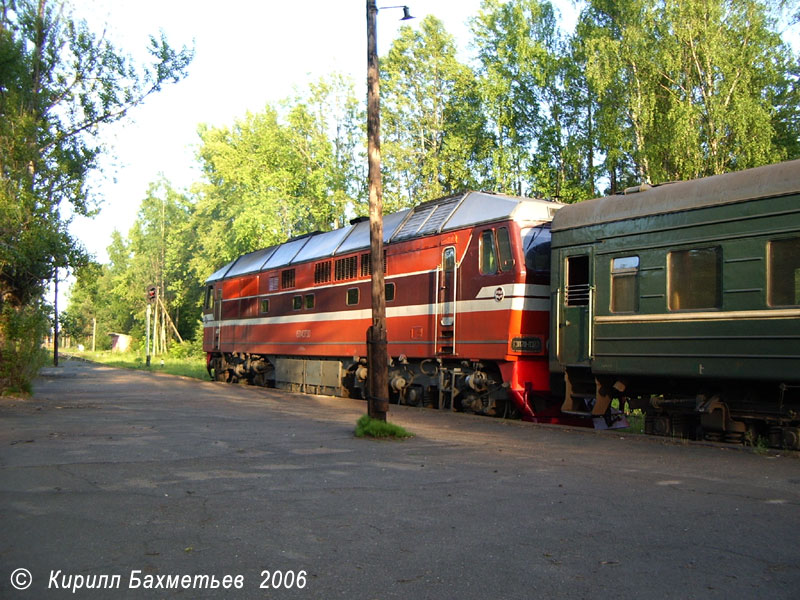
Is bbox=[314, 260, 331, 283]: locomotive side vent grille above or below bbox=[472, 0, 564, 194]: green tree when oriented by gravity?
below

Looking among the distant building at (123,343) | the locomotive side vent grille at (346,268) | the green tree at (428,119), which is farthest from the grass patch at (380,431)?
the distant building at (123,343)

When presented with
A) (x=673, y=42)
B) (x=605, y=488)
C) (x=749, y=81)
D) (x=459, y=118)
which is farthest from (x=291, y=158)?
(x=605, y=488)

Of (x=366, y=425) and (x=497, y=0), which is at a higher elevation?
(x=497, y=0)

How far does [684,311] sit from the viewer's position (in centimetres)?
1035

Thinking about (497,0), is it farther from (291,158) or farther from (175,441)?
(175,441)

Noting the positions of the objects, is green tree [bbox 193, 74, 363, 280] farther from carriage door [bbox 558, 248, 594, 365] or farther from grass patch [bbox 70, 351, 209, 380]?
carriage door [bbox 558, 248, 594, 365]

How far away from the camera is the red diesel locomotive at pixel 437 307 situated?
13398mm

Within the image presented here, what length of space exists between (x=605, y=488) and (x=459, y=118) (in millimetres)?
33420

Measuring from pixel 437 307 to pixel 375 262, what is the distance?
3.87 meters

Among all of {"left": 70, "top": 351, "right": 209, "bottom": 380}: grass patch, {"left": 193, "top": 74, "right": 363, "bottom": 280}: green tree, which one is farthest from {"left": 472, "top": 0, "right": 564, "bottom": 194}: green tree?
{"left": 70, "top": 351, "right": 209, "bottom": 380}: grass patch

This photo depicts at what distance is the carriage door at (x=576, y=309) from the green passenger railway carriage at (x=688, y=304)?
2 cm

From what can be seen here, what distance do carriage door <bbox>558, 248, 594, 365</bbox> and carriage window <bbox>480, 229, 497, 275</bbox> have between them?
5.57 feet

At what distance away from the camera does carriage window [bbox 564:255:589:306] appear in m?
12.1

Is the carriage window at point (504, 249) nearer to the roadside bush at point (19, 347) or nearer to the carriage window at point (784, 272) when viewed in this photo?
the carriage window at point (784, 272)
